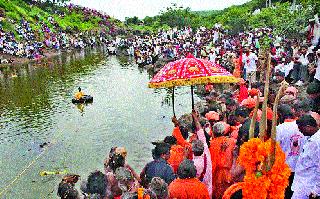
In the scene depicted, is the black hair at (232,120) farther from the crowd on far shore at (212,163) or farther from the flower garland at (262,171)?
the flower garland at (262,171)

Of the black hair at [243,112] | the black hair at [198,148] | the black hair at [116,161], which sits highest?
the black hair at [243,112]

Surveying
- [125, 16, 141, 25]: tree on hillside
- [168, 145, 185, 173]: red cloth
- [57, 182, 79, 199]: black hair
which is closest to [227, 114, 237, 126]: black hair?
[168, 145, 185, 173]: red cloth

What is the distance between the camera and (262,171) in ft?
Answer: 12.1

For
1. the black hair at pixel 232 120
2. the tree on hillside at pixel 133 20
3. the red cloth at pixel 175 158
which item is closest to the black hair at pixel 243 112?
the black hair at pixel 232 120

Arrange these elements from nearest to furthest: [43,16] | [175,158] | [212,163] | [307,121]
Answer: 1. [307,121]
2. [212,163]
3. [175,158]
4. [43,16]

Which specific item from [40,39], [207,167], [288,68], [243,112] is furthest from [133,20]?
[207,167]

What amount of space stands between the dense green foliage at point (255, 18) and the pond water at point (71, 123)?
17.9 ft

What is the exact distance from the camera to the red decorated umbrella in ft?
18.4

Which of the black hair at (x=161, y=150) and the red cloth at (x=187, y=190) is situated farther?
the black hair at (x=161, y=150)

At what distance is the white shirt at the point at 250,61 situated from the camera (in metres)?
14.8

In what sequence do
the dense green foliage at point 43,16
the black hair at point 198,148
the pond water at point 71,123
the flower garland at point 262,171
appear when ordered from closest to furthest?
1. the flower garland at point 262,171
2. the black hair at point 198,148
3. the pond water at point 71,123
4. the dense green foliage at point 43,16

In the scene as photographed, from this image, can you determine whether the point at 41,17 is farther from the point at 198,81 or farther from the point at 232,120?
the point at 198,81

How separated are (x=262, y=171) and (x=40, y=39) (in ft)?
134

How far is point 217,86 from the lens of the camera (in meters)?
16.9
